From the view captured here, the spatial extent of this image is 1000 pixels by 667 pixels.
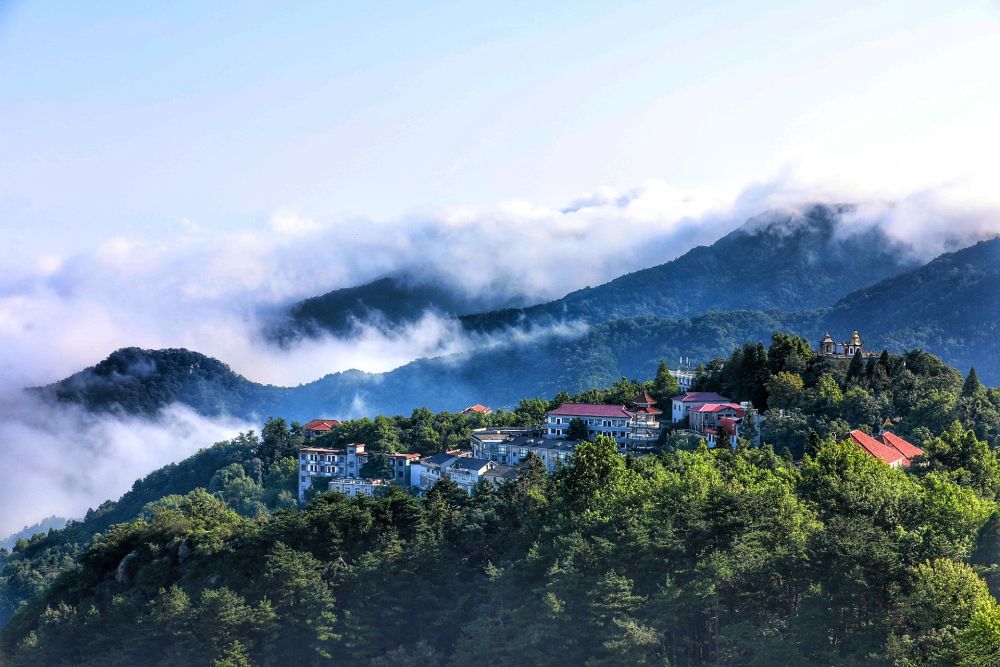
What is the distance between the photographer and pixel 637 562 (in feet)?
72.7

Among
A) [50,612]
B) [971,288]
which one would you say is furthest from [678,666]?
[971,288]

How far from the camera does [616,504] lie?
79.7 feet

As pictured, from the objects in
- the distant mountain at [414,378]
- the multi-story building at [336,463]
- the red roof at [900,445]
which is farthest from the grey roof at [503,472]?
the distant mountain at [414,378]

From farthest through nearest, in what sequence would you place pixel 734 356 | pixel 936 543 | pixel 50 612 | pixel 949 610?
1. pixel 734 356
2. pixel 50 612
3. pixel 936 543
4. pixel 949 610

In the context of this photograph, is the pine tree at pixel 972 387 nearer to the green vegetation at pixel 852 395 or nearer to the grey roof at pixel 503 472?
the green vegetation at pixel 852 395

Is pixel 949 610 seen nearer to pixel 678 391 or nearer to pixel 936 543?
pixel 936 543

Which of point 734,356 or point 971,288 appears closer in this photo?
point 734,356

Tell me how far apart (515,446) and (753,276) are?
85.6 meters

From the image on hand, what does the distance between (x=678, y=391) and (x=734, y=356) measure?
2.33m

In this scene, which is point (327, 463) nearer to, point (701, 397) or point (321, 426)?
point (321, 426)

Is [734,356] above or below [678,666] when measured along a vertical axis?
above

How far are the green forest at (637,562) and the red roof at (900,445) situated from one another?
802 mm

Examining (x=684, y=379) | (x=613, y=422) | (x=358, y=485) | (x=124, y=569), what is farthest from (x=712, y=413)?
(x=124, y=569)

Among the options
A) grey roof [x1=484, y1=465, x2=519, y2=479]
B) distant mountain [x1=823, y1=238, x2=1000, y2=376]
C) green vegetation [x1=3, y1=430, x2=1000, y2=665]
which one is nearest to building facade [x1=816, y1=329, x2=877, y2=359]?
green vegetation [x1=3, y1=430, x2=1000, y2=665]
